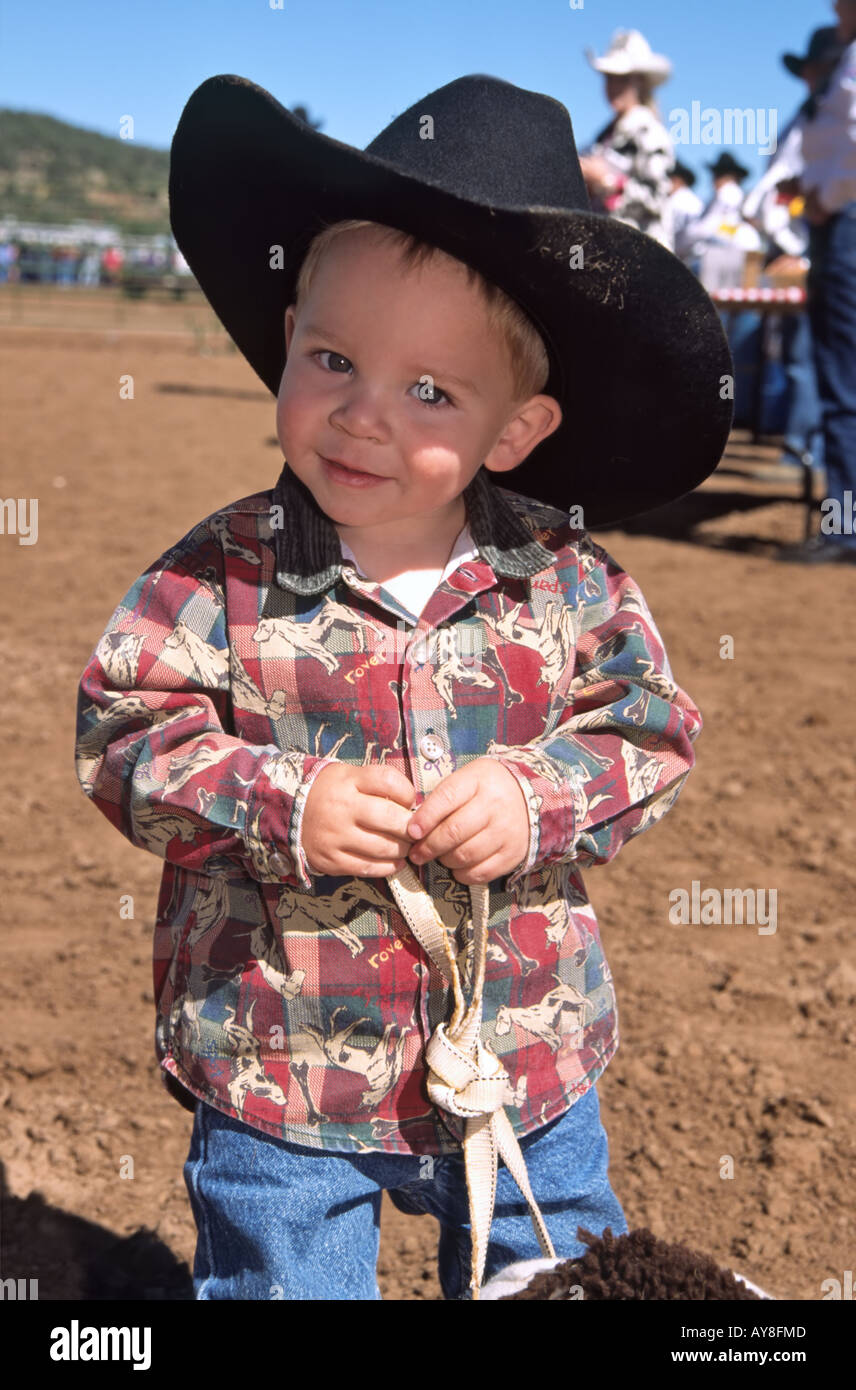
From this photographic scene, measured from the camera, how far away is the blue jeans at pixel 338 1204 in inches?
59.0

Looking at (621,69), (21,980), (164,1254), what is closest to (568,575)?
(164,1254)

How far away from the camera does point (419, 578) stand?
156 centimetres

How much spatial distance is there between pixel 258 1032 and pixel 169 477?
7.11 m

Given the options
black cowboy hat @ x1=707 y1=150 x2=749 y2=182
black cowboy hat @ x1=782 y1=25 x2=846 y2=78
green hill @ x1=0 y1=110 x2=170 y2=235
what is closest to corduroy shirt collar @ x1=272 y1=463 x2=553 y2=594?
black cowboy hat @ x1=782 y1=25 x2=846 y2=78

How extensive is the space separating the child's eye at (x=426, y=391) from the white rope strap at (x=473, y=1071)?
49 centimetres

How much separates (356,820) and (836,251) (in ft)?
17.1

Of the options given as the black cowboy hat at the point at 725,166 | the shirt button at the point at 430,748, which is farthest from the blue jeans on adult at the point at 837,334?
the black cowboy hat at the point at 725,166

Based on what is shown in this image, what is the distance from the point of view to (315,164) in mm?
1408

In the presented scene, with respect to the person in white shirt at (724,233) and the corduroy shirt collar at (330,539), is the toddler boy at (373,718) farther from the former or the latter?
the person in white shirt at (724,233)

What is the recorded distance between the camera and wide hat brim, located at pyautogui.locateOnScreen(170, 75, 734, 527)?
1.38 metres

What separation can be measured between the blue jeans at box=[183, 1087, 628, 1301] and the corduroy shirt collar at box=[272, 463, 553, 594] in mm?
600

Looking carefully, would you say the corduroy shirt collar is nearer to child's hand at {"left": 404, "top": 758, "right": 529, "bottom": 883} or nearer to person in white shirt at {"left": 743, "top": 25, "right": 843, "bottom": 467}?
child's hand at {"left": 404, "top": 758, "right": 529, "bottom": 883}

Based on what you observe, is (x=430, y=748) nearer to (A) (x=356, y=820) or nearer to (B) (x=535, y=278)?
(A) (x=356, y=820)

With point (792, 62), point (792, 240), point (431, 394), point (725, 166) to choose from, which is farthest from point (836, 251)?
point (725, 166)
